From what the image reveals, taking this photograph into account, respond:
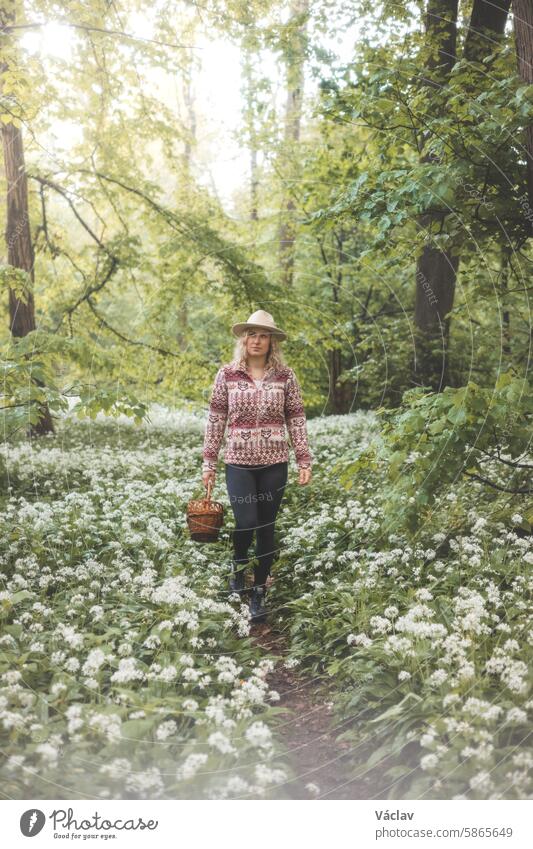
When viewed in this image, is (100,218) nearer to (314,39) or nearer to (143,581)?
(314,39)

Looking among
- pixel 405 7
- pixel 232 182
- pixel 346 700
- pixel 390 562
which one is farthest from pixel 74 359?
pixel 232 182

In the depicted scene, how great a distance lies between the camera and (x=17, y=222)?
9.77m

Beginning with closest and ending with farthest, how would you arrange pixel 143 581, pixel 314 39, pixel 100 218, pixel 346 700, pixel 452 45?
pixel 346 700 → pixel 143 581 → pixel 452 45 → pixel 314 39 → pixel 100 218

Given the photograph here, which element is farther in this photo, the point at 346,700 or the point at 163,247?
the point at 163,247

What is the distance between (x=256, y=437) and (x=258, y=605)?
1.43m

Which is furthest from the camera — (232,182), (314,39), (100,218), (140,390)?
(232,182)

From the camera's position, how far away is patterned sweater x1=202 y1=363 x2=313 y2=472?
5.23m

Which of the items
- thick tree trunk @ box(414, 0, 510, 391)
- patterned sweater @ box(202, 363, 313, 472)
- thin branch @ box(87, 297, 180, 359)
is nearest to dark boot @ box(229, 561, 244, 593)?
patterned sweater @ box(202, 363, 313, 472)

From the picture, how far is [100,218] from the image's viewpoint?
Result: 997 centimetres

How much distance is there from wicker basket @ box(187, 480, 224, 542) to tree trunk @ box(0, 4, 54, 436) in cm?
476

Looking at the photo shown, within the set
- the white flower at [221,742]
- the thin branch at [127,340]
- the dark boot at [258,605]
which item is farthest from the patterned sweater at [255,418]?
the thin branch at [127,340]

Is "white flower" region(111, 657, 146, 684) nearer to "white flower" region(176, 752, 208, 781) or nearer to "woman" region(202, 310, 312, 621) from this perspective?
"white flower" region(176, 752, 208, 781)

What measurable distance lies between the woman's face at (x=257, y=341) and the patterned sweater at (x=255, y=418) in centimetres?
19

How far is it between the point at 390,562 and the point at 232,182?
1051 centimetres
